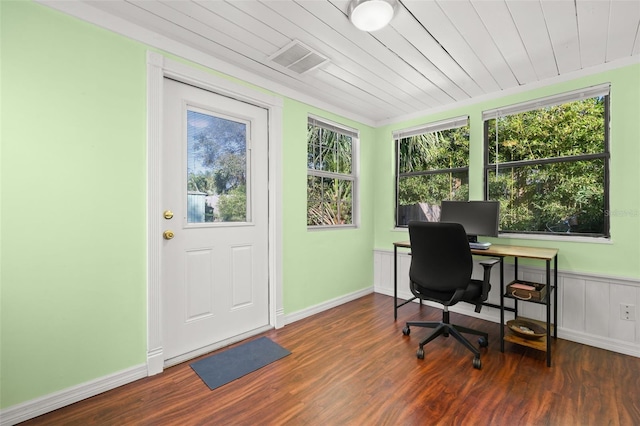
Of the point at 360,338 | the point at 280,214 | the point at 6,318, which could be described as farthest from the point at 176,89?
the point at 360,338

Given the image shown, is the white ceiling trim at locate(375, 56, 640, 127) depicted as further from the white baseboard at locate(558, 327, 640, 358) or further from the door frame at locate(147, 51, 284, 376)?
the door frame at locate(147, 51, 284, 376)

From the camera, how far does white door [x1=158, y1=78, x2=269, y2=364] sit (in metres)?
2.28

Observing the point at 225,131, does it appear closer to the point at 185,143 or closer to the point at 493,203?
the point at 185,143

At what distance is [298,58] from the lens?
240 cm

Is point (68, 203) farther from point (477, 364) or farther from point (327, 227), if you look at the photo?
point (477, 364)

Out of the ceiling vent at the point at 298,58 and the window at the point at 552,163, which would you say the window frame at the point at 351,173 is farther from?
the window at the point at 552,163

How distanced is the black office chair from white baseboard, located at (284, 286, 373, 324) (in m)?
1.25

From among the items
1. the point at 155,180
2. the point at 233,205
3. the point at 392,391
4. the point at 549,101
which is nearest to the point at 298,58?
the point at 233,205

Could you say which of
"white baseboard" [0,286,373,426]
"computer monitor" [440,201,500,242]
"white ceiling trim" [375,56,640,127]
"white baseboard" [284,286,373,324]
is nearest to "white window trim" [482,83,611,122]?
"white ceiling trim" [375,56,640,127]

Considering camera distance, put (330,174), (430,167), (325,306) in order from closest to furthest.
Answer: (325,306)
(330,174)
(430,167)

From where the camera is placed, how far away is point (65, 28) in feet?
5.78

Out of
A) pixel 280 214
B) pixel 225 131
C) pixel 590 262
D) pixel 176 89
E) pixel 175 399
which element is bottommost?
pixel 175 399

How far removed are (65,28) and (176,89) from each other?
2.26ft

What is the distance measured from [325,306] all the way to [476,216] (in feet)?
6.40
